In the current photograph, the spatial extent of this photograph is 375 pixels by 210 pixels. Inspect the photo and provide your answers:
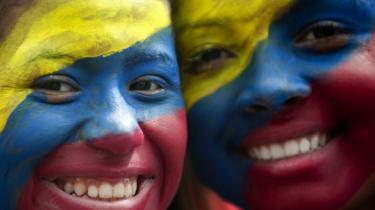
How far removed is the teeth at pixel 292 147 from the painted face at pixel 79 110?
0.30 m

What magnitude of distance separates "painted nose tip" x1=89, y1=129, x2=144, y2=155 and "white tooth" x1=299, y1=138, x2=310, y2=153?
48 cm

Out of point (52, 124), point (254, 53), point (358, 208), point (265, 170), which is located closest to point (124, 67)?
point (52, 124)

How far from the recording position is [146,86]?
175 centimetres

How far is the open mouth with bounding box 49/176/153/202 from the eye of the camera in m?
1.65

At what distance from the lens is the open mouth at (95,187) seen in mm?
1653

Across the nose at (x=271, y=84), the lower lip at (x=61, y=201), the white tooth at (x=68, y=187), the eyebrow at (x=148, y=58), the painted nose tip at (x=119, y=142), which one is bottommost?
the lower lip at (x=61, y=201)

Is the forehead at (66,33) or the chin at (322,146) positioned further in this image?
the chin at (322,146)

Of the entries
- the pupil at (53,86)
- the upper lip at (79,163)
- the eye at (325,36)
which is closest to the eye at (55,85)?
the pupil at (53,86)

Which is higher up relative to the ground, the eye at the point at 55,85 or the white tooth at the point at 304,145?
the eye at the point at 55,85

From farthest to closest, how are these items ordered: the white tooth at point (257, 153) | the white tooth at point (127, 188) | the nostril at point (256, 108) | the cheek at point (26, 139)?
the white tooth at point (257, 153), the nostril at point (256, 108), the white tooth at point (127, 188), the cheek at point (26, 139)

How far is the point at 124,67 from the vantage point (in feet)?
5.56

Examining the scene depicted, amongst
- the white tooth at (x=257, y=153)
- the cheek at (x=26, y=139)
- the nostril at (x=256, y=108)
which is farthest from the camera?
the white tooth at (x=257, y=153)

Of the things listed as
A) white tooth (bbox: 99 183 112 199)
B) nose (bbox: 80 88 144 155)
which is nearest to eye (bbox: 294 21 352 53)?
nose (bbox: 80 88 144 155)

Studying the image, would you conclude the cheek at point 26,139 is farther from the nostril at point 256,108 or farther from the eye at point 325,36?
the eye at point 325,36
